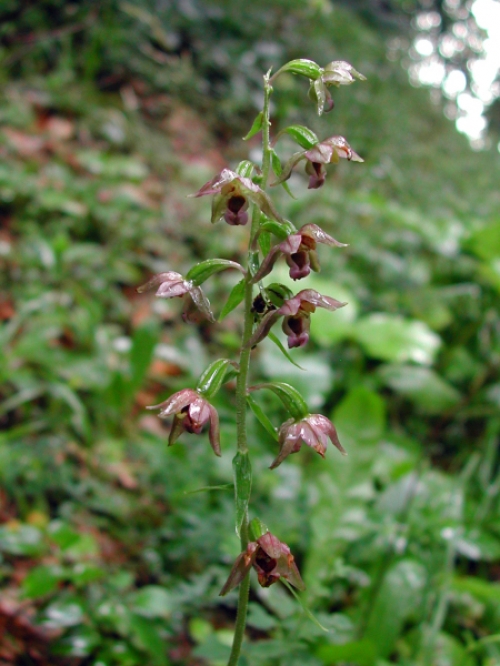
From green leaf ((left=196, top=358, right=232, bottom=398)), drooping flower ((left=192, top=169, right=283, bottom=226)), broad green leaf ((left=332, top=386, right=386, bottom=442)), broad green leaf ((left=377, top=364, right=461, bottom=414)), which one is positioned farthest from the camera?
broad green leaf ((left=377, top=364, right=461, bottom=414))

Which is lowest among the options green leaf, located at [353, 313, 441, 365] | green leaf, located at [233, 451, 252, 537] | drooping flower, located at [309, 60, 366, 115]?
green leaf, located at [353, 313, 441, 365]

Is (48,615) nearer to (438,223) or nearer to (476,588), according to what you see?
(476,588)

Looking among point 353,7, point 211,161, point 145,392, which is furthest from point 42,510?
point 353,7

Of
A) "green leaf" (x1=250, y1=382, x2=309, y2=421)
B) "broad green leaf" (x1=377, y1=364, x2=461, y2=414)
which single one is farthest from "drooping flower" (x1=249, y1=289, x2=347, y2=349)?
"broad green leaf" (x1=377, y1=364, x2=461, y2=414)

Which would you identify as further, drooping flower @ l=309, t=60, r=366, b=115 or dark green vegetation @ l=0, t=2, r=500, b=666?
dark green vegetation @ l=0, t=2, r=500, b=666

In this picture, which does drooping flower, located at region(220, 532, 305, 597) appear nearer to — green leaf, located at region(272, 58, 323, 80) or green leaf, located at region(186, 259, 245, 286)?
green leaf, located at region(186, 259, 245, 286)

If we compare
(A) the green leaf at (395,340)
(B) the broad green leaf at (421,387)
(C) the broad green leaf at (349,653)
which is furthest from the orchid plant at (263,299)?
(B) the broad green leaf at (421,387)

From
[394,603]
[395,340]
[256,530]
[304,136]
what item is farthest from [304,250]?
[395,340]
